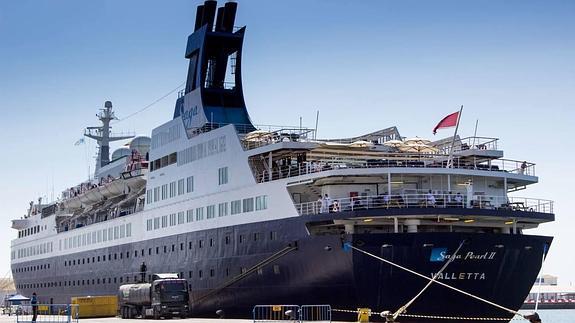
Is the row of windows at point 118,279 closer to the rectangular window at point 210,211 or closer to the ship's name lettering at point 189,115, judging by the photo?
the rectangular window at point 210,211

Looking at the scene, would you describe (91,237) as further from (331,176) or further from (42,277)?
(331,176)

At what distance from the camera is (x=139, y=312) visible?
54.3m

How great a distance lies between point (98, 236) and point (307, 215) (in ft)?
104

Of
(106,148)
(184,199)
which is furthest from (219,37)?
(106,148)

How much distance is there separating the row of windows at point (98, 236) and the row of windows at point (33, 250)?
14.6 feet

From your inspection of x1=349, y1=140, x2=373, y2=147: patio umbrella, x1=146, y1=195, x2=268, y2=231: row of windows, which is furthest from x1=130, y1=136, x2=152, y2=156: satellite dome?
x1=349, y1=140, x2=373, y2=147: patio umbrella

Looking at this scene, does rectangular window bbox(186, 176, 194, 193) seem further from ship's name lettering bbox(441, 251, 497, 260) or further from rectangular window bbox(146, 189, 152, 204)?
ship's name lettering bbox(441, 251, 497, 260)

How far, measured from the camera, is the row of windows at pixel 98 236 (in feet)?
211

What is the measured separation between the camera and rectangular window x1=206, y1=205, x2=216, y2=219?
51409 millimetres

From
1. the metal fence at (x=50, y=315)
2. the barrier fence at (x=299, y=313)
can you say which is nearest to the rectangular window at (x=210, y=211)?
the barrier fence at (x=299, y=313)

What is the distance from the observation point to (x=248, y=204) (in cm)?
4800

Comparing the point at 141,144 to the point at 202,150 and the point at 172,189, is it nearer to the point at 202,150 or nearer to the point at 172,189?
the point at 172,189

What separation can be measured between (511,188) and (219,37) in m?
23.5

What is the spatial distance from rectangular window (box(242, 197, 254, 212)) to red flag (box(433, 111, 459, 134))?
1064 centimetres
